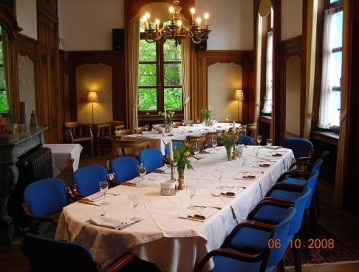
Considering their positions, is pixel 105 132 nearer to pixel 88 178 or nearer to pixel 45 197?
pixel 88 178

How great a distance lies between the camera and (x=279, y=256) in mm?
2561

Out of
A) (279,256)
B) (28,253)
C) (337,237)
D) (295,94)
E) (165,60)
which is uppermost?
(165,60)

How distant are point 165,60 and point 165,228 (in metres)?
8.48

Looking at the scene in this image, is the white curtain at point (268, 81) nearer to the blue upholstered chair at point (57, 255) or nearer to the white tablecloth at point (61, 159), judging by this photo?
the white tablecloth at point (61, 159)

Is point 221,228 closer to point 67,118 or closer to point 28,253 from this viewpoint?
point 28,253

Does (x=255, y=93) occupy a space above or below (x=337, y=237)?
above

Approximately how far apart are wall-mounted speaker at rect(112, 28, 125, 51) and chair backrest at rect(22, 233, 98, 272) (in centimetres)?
855

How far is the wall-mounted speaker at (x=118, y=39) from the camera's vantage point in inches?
401

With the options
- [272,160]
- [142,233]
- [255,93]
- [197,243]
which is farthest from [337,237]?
[255,93]

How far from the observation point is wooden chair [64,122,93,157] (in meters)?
9.49

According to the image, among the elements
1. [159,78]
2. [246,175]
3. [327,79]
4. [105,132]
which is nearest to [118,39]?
[159,78]

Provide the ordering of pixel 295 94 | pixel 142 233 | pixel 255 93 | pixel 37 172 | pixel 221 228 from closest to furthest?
pixel 142 233 → pixel 221 228 → pixel 37 172 → pixel 295 94 → pixel 255 93

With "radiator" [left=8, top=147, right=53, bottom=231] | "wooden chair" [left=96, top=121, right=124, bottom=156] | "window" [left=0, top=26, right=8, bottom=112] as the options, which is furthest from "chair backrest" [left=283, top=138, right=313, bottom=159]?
"wooden chair" [left=96, top=121, right=124, bottom=156]

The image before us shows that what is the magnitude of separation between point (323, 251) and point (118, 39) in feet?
25.5
